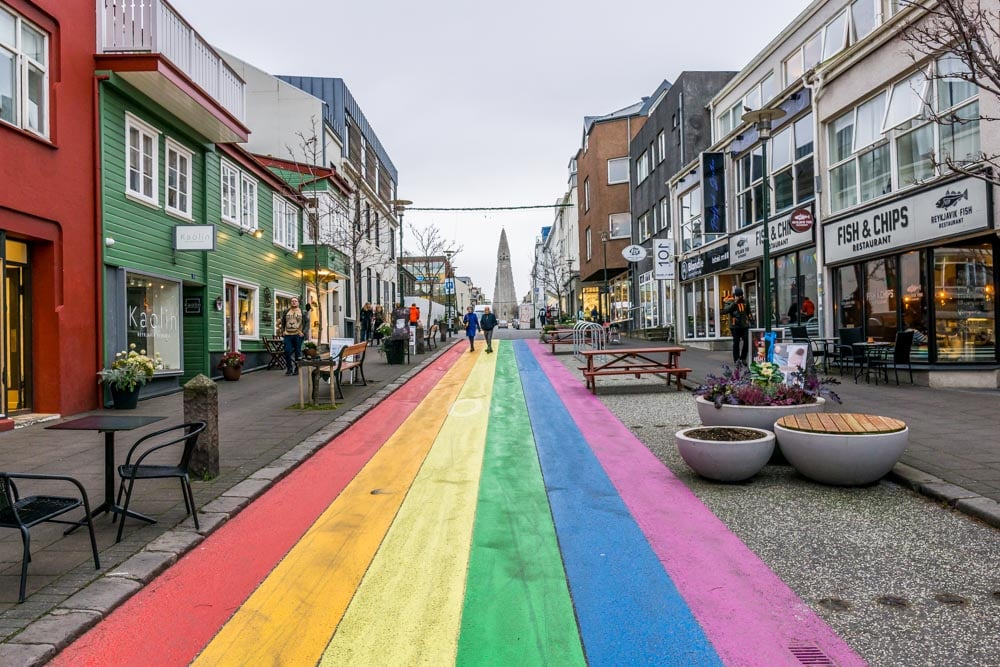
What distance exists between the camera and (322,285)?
1004 inches

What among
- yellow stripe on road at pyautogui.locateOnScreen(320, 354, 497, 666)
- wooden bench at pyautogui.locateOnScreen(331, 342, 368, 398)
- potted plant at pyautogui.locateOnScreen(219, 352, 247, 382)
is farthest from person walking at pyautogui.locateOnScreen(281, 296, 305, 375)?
yellow stripe on road at pyautogui.locateOnScreen(320, 354, 497, 666)

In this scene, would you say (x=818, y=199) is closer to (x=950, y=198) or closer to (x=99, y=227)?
(x=950, y=198)

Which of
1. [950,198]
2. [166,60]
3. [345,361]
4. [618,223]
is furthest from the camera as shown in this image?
[618,223]

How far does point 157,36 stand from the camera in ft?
39.5

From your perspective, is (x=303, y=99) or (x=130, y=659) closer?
(x=130, y=659)

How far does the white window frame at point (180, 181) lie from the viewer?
14.1 metres

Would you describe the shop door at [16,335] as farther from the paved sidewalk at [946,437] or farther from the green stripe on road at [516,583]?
the paved sidewalk at [946,437]

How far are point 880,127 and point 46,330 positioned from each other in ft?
50.6

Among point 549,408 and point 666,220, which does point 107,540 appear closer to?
point 549,408

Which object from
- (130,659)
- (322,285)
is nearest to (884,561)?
(130,659)

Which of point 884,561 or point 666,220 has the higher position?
point 666,220

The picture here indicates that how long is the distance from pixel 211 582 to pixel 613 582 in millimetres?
2380

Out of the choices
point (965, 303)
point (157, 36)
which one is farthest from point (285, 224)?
point (965, 303)

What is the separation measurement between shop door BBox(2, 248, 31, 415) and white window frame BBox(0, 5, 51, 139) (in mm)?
1717
